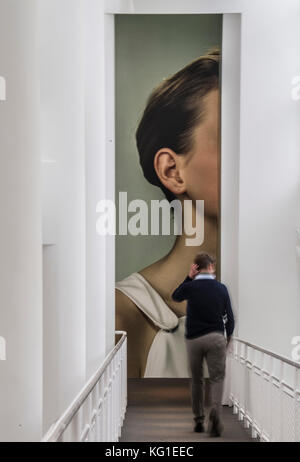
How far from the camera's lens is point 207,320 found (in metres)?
7.95

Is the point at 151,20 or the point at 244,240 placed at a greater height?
the point at 151,20

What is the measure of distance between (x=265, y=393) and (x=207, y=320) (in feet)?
3.67

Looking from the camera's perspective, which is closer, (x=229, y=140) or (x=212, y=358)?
(x=212, y=358)

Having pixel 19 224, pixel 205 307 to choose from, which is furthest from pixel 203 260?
pixel 19 224

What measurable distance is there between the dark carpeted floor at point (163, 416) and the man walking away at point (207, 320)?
78cm

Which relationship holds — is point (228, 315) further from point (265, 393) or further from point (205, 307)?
point (265, 393)

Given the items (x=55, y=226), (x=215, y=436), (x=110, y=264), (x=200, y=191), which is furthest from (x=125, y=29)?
(x=215, y=436)

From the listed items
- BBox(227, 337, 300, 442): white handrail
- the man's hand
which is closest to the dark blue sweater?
the man's hand

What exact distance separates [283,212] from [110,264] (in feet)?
9.07

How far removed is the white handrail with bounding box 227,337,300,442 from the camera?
269 inches

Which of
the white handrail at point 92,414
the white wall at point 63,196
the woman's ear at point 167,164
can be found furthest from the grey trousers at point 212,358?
the woman's ear at point 167,164

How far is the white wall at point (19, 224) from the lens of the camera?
15.6 feet

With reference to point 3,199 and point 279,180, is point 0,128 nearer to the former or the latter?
point 3,199

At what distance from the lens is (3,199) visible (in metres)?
4.75
